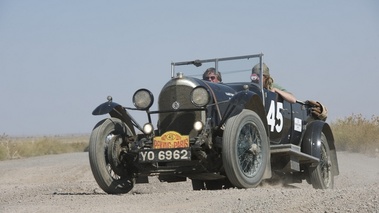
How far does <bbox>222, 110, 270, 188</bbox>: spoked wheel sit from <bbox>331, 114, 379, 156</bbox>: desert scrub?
15.9m

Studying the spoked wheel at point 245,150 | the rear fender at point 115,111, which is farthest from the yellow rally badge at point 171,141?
the rear fender at point 115,111

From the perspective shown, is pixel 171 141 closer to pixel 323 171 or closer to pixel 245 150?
pixel 245 150

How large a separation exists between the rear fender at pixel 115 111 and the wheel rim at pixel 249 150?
171 centimetres

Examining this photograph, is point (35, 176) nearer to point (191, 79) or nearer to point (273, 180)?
point (273, 180)

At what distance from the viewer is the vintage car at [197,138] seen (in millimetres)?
9078

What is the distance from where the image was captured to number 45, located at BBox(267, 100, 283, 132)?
10.6 meters

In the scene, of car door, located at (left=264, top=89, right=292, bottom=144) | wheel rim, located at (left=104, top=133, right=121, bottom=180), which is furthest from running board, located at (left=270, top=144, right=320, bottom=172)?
wheel rim, located at (left=104, top=133, right=121, bottom=180)

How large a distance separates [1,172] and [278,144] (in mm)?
10665

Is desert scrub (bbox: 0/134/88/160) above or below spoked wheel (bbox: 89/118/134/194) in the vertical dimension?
below

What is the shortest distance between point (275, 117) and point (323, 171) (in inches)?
73.4

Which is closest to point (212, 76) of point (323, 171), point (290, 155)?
point (290, 155)

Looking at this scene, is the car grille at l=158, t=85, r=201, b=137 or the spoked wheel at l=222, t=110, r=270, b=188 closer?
the spoked wheel at l=222, t=110, r=270, b=188

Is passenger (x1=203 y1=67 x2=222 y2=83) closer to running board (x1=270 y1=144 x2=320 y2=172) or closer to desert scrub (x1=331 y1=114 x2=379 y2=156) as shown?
running board (x1=270 y1=144 x2=320 y2=172)

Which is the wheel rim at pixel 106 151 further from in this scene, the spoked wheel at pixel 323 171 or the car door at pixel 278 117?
the spoked wheel at pixel 323 171
